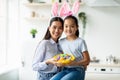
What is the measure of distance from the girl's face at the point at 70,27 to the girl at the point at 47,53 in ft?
0.13

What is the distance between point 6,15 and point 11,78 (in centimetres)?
101

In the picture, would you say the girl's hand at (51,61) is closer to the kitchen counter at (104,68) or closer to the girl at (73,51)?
the girl at (73,51)

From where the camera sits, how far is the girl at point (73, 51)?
5.86 ft

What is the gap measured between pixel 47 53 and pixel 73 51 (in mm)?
221

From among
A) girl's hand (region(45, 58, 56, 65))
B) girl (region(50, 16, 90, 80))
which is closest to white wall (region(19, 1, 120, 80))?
girl (region(50, 16, 90, 80))

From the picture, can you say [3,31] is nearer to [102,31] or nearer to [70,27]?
[102,31]

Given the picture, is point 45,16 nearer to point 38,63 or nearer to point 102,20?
point 102,20

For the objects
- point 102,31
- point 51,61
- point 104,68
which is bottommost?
point 104,68

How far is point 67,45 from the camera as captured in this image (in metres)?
1.91

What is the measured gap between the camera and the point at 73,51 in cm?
188

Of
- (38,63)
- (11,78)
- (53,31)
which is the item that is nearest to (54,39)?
(53,31)

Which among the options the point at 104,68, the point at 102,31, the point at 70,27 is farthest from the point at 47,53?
the point at 102,31

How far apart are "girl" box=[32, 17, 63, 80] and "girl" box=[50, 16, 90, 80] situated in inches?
2.5

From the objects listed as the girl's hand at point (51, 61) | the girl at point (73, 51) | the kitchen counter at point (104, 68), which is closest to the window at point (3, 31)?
the kitchen counter at point (104, 68)
